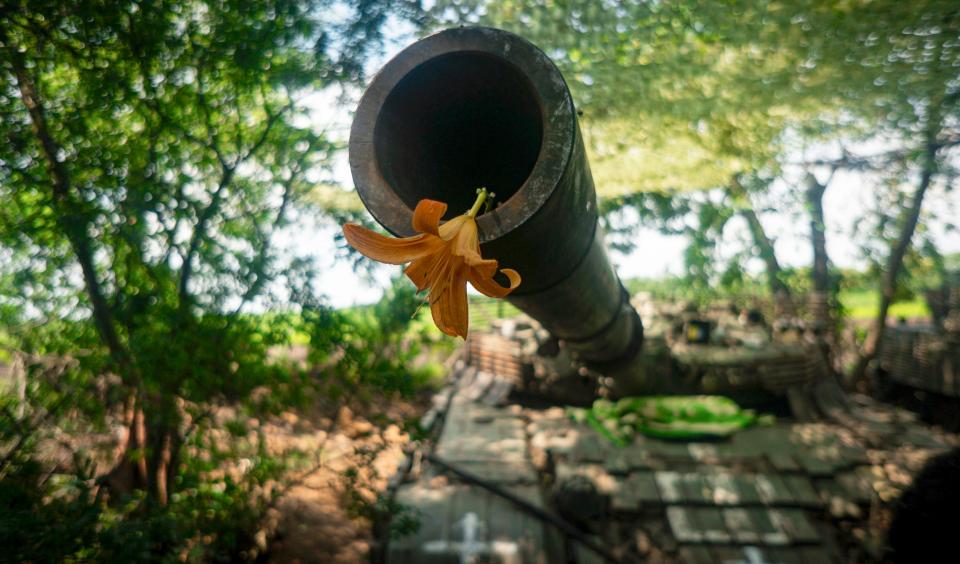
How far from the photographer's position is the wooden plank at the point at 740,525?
141 inches

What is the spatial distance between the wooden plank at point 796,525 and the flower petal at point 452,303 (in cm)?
396

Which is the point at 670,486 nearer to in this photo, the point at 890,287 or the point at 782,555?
the point at 782,555

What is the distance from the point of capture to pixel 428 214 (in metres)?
0.85

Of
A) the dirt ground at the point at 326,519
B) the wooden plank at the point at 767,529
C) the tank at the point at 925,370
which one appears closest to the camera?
the wooden plank at the point at 767,529

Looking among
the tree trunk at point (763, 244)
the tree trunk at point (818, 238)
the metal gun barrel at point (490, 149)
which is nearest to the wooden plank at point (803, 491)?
the metal gun barrel at point (490, 149)

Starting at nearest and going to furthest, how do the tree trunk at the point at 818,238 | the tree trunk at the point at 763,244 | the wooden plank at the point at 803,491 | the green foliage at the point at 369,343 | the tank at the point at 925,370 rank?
the green foliage at the point at 369,343
the wooden plank at the point at 803,491
the tank at the point at 925,370
the tree trunk at the point at 763,244
the tree trunk at the point at 818,238

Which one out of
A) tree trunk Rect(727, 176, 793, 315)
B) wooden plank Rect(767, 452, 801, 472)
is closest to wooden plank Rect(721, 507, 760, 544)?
wooden plank Rect(767, 452, 801, 472)

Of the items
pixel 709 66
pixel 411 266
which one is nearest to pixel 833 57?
pixel 709 66

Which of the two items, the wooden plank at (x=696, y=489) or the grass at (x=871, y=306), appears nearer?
the wooden plank at (x=696, y=489)

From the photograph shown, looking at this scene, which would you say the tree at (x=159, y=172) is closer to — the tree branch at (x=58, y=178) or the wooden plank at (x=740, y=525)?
the tree branch at (x=58, y=178)

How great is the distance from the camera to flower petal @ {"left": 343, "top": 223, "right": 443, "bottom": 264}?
35.2 inches

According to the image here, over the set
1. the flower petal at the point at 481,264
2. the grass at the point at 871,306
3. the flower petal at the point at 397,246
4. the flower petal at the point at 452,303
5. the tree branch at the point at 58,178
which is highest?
the tree branch at the point at 58,178

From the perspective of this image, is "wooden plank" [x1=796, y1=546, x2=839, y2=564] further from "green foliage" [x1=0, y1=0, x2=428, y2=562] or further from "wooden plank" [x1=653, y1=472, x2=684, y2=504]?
"green foliage" [x1=0, y1=0, x2=428, y2=562]

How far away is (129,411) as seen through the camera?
3.45m
